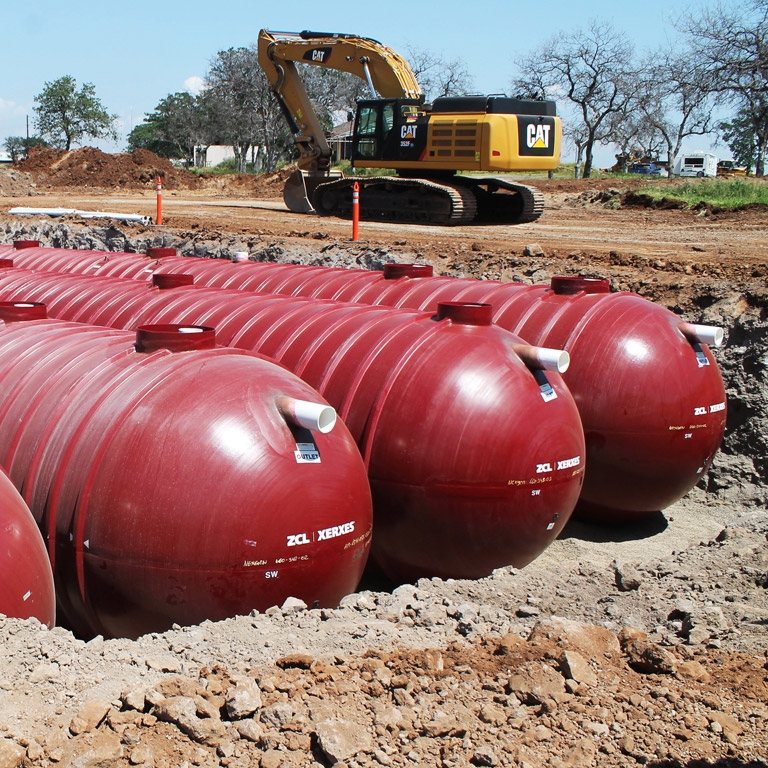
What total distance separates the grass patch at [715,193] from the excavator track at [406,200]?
25.3 ft

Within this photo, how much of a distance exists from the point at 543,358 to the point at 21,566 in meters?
3.32

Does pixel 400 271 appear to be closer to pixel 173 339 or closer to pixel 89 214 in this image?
pixel 173 339

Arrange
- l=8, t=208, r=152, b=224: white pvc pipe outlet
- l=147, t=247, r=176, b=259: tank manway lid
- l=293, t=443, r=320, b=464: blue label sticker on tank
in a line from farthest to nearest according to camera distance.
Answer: l=8, t=208, r=152, b=224: white pvc pipe outlet < l=147, t=247, r=176, b=259: tank manway lid < l=293, t=443, r=320, b=464: blue label sticker on tank

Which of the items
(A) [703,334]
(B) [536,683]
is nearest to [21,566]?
(B) [536,683]

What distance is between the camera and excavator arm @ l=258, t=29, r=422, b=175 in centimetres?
2153

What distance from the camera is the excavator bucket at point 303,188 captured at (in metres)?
22.9

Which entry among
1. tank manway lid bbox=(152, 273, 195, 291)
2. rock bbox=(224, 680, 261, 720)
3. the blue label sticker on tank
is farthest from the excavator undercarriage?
rock bbox=(224, 680, 261, 720)

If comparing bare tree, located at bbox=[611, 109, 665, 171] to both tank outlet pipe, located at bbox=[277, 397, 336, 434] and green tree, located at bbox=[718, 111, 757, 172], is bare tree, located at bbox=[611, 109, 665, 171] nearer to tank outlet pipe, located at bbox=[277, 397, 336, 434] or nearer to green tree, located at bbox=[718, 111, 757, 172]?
green tree, located at bbox=[718, 111, 757, 172]

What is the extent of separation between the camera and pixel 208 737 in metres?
3.49

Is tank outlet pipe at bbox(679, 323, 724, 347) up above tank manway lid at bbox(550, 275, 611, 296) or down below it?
below

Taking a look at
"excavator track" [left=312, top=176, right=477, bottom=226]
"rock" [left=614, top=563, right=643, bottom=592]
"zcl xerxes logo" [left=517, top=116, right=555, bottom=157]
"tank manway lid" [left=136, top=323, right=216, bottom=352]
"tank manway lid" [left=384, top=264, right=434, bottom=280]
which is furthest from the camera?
"excavator track" [left=312, top=176, right=477, bottom=226]

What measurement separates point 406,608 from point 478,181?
17.6 meters

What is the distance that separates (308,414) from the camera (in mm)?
4641

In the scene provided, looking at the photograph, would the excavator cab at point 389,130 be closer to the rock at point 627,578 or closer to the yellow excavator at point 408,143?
the yellow excavator at point 408,143
